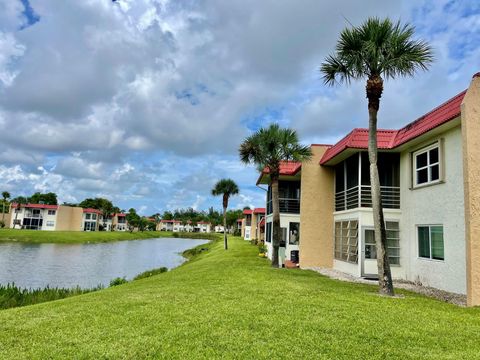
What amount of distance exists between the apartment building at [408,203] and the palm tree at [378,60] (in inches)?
79.6

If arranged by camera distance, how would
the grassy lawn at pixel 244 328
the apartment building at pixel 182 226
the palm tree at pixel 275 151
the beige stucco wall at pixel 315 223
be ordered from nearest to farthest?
1. the grassy lawn at pixel 244 328
2. the palm tree at pixel 275 151
3. the beige stucco wall at pixel 315 223
4. the apartment building at pixel 182 226

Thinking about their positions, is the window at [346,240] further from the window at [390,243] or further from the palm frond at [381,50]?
the palm frond at [381,50]

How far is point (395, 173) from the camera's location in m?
16.6

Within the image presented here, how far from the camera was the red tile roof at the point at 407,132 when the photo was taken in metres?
12.0

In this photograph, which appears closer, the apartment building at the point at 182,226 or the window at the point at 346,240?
the window at the point at 346,240

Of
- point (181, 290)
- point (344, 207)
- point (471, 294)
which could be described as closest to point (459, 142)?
point (471, 294)

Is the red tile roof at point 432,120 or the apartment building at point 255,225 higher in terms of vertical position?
the red tile roof at point 432,120

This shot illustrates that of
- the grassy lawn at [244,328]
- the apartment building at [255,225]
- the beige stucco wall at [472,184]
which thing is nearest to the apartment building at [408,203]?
the beige stucco wall at [472,184]

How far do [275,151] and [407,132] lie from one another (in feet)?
21.1

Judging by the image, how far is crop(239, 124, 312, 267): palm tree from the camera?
61.9 feet

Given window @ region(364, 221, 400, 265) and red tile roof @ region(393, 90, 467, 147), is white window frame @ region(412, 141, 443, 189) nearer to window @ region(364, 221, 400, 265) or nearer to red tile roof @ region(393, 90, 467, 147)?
red tile roof @ region(393, 90, 467, 147)

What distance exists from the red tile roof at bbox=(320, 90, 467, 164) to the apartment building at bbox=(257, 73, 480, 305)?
44mm

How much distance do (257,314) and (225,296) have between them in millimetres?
2395

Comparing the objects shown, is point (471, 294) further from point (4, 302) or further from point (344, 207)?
point (4, 302)
